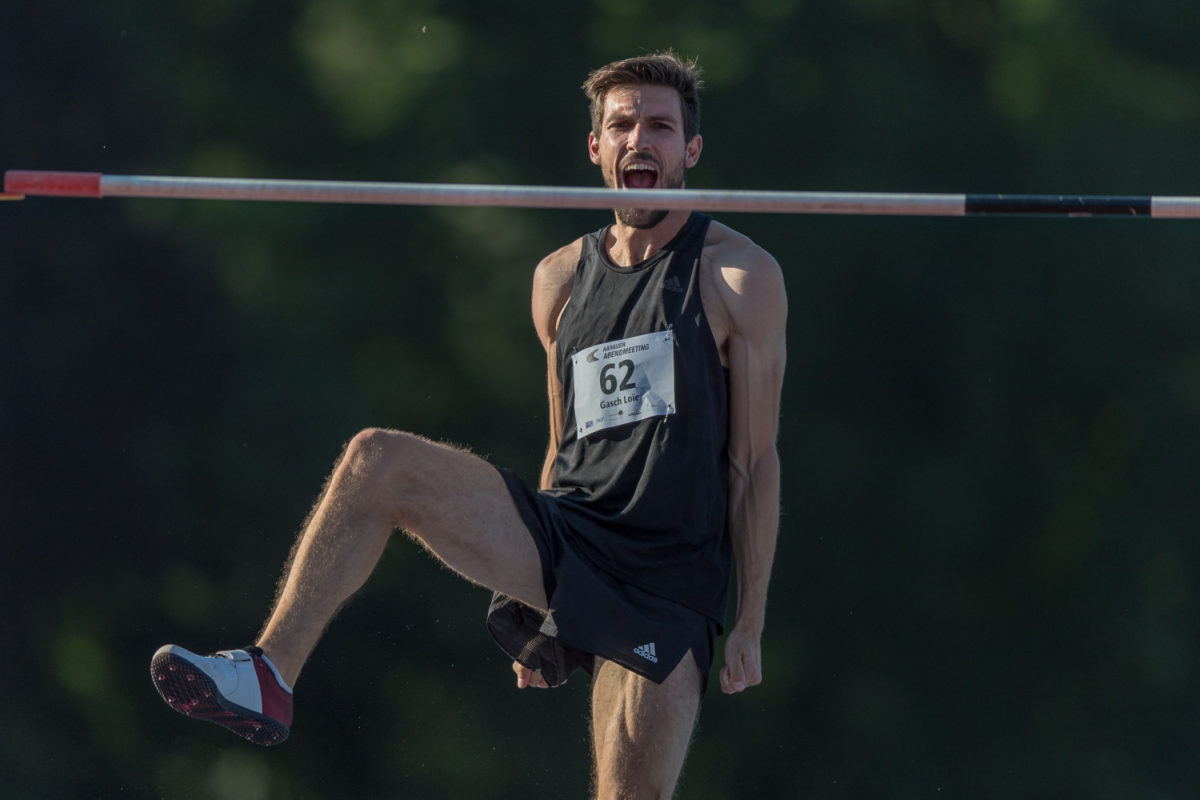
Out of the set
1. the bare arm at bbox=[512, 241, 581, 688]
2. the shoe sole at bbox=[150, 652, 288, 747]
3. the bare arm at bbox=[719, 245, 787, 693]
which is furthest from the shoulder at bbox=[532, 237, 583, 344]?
the shoe sole at bbox=[150, 652, 288, 747]

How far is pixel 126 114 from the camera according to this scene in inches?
181

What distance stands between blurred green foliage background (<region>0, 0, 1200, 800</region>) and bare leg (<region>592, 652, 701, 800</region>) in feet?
4.49

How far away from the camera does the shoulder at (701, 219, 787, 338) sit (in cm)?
313

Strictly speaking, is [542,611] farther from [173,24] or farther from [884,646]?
[173,24]

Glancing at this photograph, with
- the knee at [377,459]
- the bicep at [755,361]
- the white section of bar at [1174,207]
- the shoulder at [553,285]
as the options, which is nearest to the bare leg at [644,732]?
the bicep at [755,361]

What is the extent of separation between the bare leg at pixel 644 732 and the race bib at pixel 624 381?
Answer: 0.47m

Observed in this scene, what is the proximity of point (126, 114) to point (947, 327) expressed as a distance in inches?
A: 92.4

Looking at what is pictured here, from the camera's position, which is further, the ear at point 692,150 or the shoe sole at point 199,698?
the ear at point 692,150

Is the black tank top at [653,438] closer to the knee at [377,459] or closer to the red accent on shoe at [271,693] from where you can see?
the knee at [377,459]

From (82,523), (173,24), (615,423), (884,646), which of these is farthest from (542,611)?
(173,24)

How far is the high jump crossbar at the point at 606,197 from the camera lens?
2.73m

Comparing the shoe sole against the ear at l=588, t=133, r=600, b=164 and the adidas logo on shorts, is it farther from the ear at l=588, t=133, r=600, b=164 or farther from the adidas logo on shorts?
the ear at l=588, t=133, r=600, b=164

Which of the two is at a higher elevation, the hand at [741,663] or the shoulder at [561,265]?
the shoulder at [561,265]

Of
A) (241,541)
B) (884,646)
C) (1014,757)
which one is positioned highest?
(241,541)
